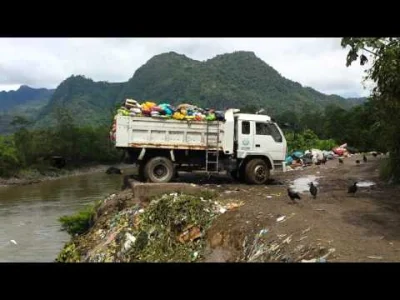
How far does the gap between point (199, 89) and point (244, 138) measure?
126 m

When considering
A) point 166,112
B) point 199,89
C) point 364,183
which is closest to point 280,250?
point 166,112

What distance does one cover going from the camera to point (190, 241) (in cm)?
982

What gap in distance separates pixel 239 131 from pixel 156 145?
2.44m

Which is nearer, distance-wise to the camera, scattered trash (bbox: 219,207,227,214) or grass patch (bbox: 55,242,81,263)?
scattered trash (bbox: 219,207,227,214)

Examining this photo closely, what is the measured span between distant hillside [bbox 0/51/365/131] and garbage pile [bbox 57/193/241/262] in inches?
4430

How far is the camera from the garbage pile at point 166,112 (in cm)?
1325

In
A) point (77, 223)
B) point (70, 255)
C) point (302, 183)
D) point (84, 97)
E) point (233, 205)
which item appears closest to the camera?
point (233, 205)

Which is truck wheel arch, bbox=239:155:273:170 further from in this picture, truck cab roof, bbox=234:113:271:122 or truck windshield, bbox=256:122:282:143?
truck cab roof, bbox=234:113:271:122

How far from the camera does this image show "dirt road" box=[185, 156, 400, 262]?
273 inches

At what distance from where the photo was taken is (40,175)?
59281 mm

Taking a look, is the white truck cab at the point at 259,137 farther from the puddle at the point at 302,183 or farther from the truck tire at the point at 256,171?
the puddle at the point at 302,183

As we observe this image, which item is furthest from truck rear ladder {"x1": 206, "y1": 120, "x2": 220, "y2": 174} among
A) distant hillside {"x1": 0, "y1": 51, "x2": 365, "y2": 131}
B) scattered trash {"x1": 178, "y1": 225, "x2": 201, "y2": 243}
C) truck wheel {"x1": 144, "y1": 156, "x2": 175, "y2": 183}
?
distant hillside {"x1": 0, "y1": 51, "x2": 365, "y2": 131}

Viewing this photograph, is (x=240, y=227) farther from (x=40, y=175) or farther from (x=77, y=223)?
(x=40, y=175)
